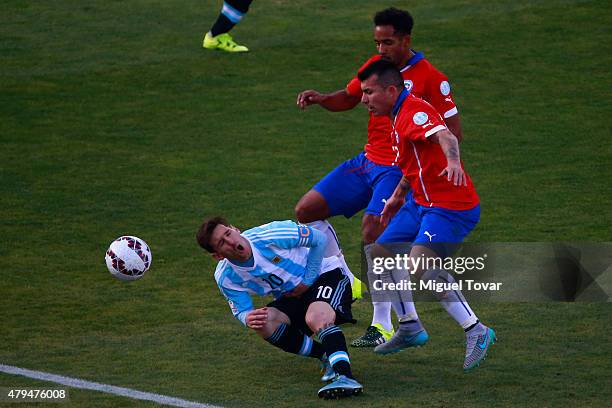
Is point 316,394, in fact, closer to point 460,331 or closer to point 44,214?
point 460,331

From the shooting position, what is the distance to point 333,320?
8008 millimetres

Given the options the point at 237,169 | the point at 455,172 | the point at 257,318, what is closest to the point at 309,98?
the point at 455,172

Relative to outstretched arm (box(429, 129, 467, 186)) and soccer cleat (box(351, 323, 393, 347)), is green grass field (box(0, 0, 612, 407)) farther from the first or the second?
outstretched arm (box(429, 129, 467, 186))

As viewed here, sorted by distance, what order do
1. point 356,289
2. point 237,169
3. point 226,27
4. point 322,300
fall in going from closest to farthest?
point 322,300 < point 356,289 < point 237,169 < point 226,27

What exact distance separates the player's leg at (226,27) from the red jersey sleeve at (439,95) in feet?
29.1

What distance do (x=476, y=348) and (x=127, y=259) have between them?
3027mm

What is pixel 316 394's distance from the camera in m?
7.77

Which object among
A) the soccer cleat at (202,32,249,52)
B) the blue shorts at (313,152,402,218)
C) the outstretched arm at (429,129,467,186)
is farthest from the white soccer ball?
the soccer cleat at (202,32,249,52)

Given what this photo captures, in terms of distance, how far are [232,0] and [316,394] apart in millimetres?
10514

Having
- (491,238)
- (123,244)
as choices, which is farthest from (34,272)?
(491,238)

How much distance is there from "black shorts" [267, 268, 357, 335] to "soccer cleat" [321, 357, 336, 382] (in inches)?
12.7

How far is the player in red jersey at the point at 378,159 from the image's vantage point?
887cm

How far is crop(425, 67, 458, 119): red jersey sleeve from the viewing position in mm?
8844

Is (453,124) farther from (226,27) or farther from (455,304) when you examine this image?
(226,27)
